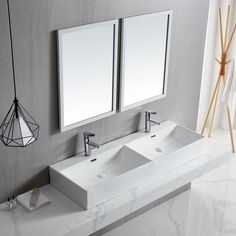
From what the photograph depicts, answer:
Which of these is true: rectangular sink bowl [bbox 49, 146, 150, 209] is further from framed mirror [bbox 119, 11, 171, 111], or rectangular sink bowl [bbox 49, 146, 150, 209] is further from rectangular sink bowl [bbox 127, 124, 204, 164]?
framed mirror [bbox 119, 11, 171, 111]

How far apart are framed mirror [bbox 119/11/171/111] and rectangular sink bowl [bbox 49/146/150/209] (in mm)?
400

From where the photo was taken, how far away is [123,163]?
3799 mm

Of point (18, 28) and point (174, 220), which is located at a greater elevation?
point (18, 28)

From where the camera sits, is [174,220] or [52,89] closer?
[52,89]

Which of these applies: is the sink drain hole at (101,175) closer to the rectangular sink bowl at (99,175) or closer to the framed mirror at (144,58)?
the rectangular sink bowl at (99,175)

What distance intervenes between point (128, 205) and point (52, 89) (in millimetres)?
959

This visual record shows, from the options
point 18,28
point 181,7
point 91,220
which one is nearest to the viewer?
point 18,28

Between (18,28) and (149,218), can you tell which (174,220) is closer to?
(149,218)

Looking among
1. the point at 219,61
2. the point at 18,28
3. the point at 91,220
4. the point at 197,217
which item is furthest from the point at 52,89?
the point at 219,61

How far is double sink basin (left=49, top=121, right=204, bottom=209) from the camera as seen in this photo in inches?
133

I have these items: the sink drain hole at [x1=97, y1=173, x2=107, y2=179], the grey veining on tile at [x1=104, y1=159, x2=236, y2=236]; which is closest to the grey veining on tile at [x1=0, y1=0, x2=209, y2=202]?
the sink drain hole at [x1=97, y1=173, x2=107, y2=179]

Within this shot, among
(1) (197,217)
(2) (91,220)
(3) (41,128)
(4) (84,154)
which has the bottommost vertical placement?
(1) (197,217)

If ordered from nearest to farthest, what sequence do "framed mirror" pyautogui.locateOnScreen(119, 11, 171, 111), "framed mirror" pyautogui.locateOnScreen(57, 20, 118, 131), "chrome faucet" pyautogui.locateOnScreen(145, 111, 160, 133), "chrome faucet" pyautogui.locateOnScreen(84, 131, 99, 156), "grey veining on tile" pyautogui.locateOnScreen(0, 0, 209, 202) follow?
"grey veining on tile" pyautogui.locateOnScreen(0, 0, 209, 202)
"framed mirror" pyautogui.locateOnScreen(57, 20, 118, 131)
"chrome faucet" pyautogui.locateOnScreen(84, 131, 99, 156)
"framed mirror" pyautogui.locateOnScreen(119, 11, 171, 111)
"chrome faucet" pyautogui.locateOnScreen(145, 111, 160, 133)

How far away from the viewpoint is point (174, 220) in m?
4.00
